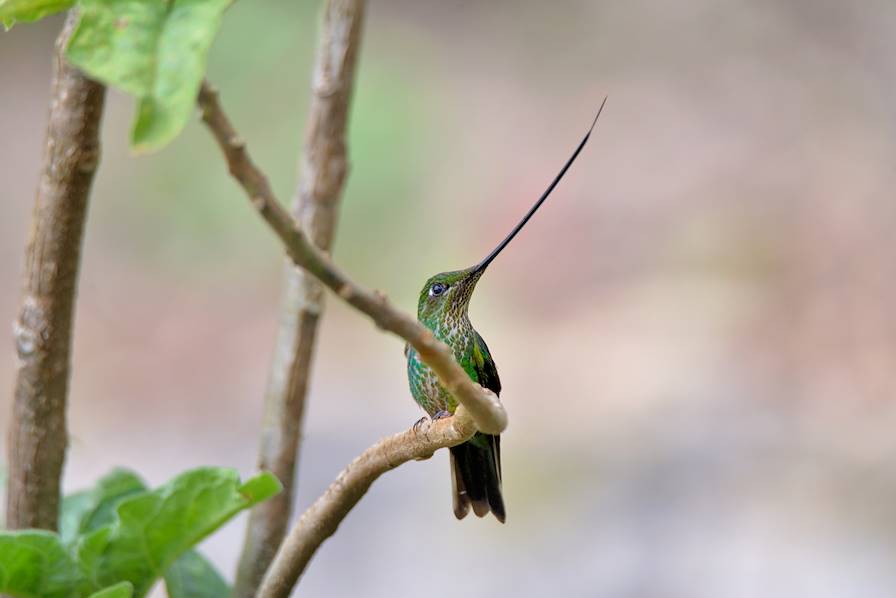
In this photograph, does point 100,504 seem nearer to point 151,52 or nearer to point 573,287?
point 151,52

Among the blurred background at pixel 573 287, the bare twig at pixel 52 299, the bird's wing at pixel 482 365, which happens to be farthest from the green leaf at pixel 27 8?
the blurred background at pixel 573 287

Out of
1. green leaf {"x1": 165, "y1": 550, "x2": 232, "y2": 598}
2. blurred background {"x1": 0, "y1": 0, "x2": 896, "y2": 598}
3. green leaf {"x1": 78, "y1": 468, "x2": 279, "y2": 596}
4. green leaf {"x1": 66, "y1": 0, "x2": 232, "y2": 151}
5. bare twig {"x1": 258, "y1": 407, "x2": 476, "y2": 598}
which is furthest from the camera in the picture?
blurred background {"x1": 0, "y1": 0, "x2": 896, "y2": 598}

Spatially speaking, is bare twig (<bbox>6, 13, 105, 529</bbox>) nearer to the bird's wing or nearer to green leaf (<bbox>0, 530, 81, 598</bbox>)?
green leaf (<bbox>0, 530, 81, 598</bbox>)

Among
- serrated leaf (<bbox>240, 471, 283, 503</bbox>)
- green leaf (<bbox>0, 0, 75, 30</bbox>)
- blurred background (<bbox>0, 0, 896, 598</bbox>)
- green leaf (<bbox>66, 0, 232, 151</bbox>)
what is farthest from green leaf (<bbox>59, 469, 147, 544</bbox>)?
blurred background (<bbox>0, 0, 896, 598</bbox>)

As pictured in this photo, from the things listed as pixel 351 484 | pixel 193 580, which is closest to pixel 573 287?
pixel 193 580

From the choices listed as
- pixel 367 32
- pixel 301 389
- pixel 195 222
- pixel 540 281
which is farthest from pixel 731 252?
pixel 301 389

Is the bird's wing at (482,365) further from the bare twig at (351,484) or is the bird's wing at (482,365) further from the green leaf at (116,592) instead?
the green leaf at (116,592)
